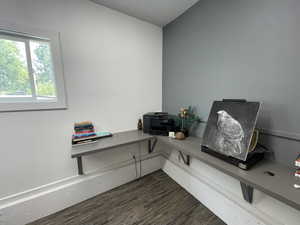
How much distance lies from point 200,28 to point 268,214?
1.94m

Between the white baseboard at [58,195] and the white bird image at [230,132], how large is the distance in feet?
4.60

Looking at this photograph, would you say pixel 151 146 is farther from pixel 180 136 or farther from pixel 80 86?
pixel 80 86

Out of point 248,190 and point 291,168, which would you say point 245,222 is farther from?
point 291,168

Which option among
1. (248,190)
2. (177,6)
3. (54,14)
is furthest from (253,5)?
(54,14)

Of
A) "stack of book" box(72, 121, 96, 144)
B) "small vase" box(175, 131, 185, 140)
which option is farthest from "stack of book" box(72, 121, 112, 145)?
"small vase" box(175, 131, 185, 140)

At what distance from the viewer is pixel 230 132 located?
1.00 m

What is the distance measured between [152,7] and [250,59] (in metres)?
1.31

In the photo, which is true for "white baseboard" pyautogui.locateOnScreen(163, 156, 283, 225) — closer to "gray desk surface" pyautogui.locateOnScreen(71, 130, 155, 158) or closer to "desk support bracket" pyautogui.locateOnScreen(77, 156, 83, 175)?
"gray desk surface" pyautogui.locateOnScreen(71, 130, 155, 158)

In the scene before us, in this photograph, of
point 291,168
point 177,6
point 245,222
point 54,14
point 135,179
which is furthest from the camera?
point 135,179

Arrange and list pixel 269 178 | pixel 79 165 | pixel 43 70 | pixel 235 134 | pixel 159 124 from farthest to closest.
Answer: pixel 159 124
pixel 79 165
pixel 43 70
pixel 235 134
pixel 269 178

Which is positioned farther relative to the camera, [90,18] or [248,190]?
[90,18]

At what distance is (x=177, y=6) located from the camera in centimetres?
155

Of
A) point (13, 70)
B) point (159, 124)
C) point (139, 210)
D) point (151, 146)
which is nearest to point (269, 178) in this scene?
point (159, 124)

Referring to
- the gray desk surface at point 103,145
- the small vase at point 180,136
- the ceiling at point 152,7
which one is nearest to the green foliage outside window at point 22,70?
the gray desk surface at point 103,145
